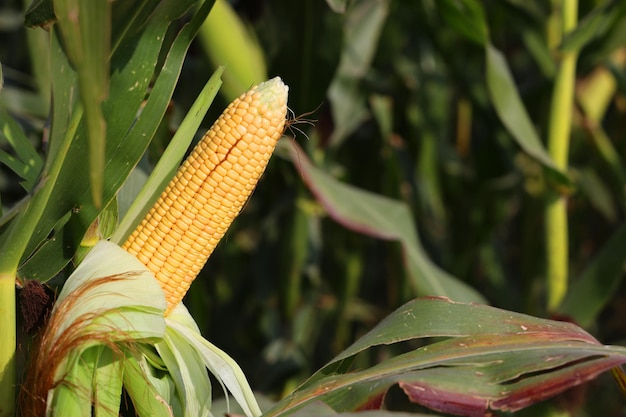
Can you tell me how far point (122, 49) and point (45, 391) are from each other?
1.12 feet

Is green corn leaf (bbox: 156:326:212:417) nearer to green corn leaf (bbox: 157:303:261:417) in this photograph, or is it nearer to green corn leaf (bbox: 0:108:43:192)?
green corn leaf (bbox: 157:303:261:417)

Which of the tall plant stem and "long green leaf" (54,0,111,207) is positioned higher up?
"long green leaf" (54,0,111,207)

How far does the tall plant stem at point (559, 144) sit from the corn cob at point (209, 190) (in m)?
0.93

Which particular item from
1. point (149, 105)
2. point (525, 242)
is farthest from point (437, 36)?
point (149, 105)

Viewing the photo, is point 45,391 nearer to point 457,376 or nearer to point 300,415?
point 300,415

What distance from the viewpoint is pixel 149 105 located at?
83 centimetres

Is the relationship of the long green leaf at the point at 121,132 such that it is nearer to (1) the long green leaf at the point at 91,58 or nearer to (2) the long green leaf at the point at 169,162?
(2) the long green leaf at the point at 169,162

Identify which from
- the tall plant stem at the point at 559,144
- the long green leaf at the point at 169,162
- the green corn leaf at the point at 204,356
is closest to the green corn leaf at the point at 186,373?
the green corn leaf at the point at 204,356

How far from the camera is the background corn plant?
812 mm

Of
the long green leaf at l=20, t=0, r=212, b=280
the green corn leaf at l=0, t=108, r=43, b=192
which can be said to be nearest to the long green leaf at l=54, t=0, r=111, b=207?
the long green leaf at l=20, t=0, r=212, b=280

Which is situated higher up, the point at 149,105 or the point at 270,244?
the point at 149,105

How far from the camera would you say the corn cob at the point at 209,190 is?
0.81 m

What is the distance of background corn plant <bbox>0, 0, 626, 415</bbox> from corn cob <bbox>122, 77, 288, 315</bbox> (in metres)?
0.05

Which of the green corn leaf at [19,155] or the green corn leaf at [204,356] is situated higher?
the green corn leaf at [19,155]
